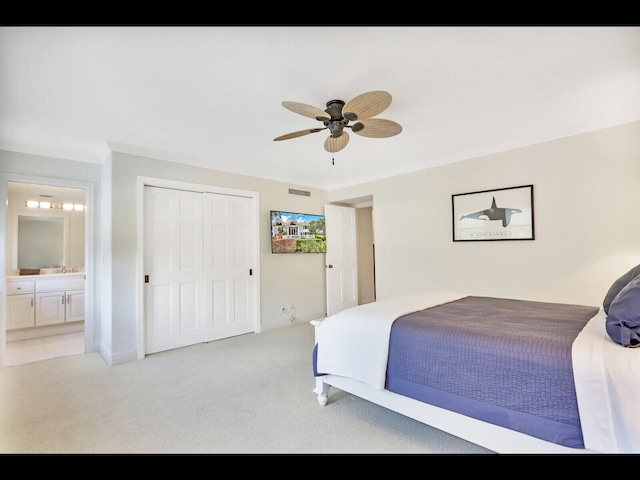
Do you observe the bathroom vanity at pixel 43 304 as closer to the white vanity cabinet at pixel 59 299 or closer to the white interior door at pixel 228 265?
the white vanity cabinet at pixel 59 299

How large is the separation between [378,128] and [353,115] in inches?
11.9

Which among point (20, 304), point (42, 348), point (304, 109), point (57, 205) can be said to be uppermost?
point (304, 109)

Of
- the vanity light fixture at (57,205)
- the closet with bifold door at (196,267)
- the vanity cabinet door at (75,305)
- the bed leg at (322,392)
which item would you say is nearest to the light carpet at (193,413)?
the bed leg at (322,392)

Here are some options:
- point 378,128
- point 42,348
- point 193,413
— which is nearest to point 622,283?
point 378,128

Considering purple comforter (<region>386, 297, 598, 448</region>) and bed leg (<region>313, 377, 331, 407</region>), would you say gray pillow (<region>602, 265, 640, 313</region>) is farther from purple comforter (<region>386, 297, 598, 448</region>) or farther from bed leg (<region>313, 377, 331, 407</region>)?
bed leg (<region>313, 377, 331, 407</region>)

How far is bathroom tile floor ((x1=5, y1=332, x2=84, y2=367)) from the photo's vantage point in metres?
3.28

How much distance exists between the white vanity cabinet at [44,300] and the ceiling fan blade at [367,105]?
4726 millimetres

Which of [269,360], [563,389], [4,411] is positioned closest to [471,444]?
[563,389]

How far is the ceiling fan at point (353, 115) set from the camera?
1897 millimetres

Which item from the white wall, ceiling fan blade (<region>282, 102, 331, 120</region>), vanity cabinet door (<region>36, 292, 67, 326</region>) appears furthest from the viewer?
vanity cabinet door (<region>36, 292, 67, 326</region>)

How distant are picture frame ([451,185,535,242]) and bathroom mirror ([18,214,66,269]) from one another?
240 inches

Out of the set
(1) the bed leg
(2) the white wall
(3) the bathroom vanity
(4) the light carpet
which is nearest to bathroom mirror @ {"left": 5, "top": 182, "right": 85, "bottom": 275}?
(3) the bathroom vanity

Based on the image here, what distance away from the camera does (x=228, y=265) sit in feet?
13.3

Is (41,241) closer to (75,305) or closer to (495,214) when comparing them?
(75,305)
